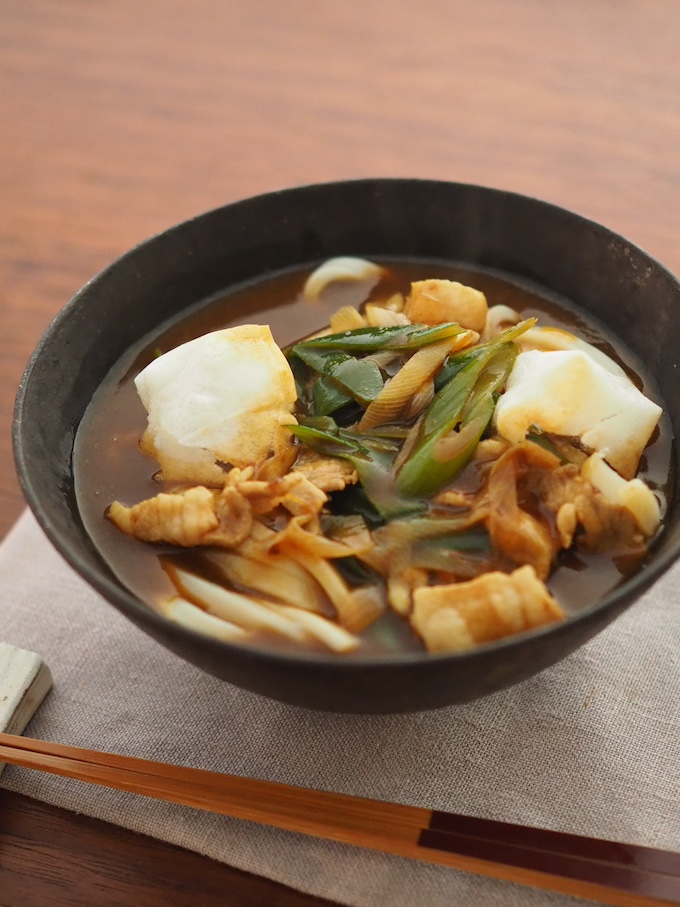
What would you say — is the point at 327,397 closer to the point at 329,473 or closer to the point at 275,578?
the point at 329,473

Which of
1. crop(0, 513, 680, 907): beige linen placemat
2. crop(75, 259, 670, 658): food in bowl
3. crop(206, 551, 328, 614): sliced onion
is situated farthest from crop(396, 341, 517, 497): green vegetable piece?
crop(0, 513, 680, 907): beige linen placemat

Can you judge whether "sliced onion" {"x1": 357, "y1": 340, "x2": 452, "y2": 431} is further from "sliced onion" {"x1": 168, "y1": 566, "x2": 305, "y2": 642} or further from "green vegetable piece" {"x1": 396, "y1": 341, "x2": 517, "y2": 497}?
"sliced onion" {"x1": 168, "y1": 566, "x2": 305, "y2": 642}

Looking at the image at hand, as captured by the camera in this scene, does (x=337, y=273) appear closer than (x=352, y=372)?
No

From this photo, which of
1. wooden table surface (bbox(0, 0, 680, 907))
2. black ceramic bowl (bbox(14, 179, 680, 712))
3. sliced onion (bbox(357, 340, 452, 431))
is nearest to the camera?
black ceramic bowl (bbox(14, 179, 680, 712))

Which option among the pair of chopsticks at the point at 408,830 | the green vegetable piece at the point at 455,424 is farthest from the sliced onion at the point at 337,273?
the pair of chopsticks at the point at 408,830

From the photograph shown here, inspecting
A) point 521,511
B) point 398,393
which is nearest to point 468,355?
point 398,393

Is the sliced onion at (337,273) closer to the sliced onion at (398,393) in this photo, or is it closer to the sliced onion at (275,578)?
the sliced onion at (398,393)
